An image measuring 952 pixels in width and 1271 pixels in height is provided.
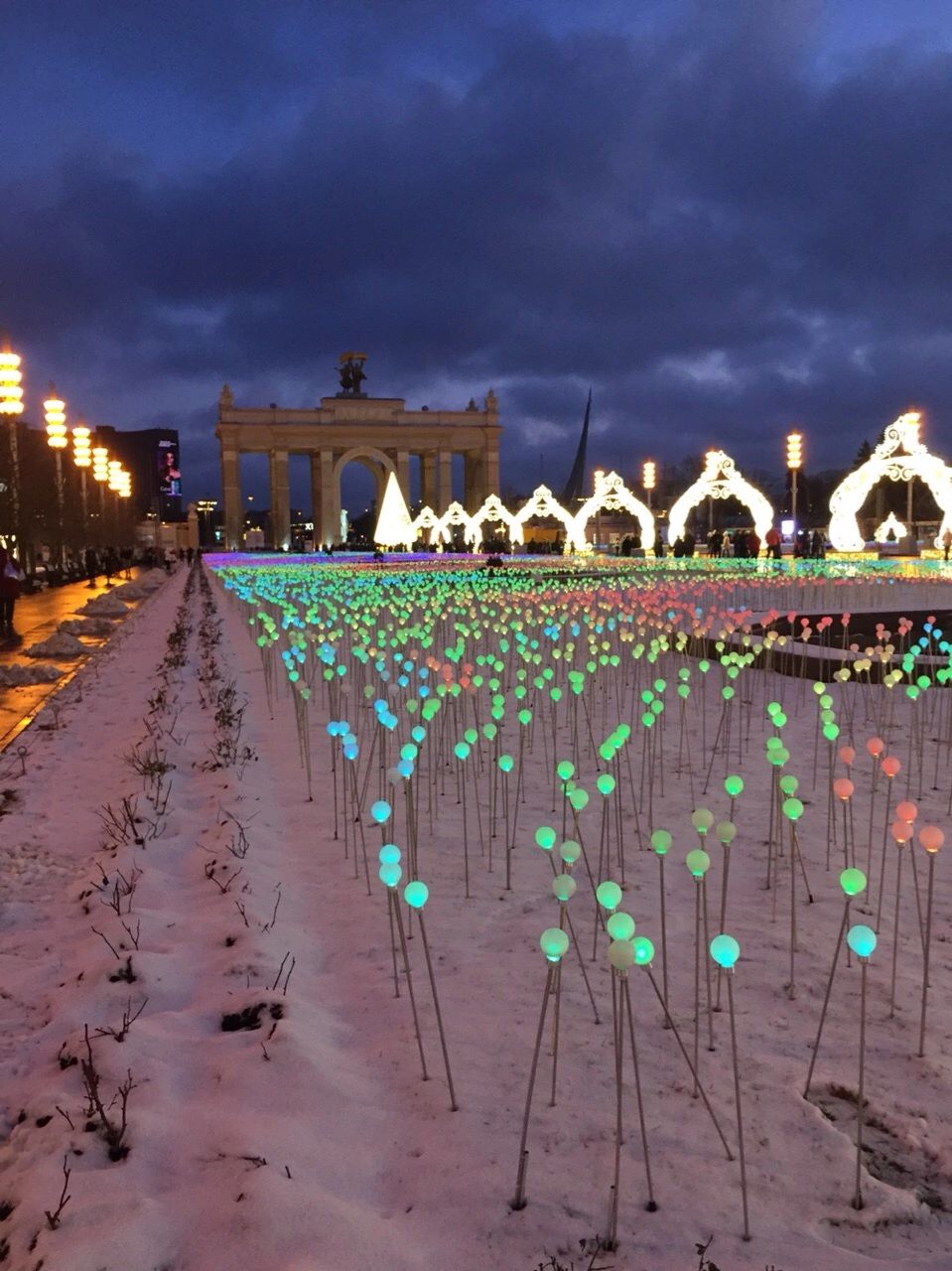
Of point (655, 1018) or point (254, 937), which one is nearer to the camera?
point (655, 1018)

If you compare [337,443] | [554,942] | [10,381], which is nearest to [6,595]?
[10,381]

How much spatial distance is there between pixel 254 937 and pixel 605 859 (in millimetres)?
1753

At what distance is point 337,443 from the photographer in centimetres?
6912

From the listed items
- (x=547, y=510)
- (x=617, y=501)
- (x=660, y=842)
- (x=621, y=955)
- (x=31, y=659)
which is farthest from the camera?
(x=547, y=510)

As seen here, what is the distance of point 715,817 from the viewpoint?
5.38 m

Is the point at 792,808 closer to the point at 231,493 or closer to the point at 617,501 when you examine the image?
the point at 617,501

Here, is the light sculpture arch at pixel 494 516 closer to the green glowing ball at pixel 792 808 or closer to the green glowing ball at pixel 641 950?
the green glowing ball at pixel 792 808

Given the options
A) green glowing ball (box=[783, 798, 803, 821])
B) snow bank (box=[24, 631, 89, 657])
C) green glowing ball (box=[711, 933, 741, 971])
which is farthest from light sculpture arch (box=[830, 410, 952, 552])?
green glowing ball (box=[711, 933, 741, 971])

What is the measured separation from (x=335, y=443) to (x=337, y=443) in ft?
0.48

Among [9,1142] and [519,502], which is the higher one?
[519,502]

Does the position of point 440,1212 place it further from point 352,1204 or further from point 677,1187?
point 677,1187

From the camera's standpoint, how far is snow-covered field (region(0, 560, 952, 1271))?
7.39 ft

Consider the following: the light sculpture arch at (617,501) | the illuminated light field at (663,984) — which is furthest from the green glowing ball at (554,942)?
the light sculpture arch at (617,501)

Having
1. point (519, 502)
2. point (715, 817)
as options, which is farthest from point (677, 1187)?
point (519, 502)
